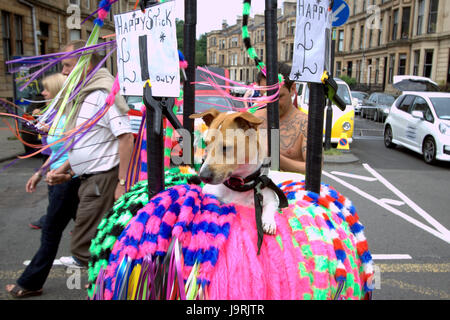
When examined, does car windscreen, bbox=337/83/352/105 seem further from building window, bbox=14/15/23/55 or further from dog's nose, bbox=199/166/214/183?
building window, bbox=14/15/23/55

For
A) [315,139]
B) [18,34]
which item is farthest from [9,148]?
[18,34]

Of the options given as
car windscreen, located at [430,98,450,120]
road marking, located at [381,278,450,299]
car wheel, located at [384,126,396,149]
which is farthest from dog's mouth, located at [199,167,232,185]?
car wheel, located at [384,126,396,149]

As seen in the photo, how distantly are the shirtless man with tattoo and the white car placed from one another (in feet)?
25.4

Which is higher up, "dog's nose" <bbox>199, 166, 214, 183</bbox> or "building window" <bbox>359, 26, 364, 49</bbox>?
"building window" <bbox>359, 26, 364, 49</bbox>

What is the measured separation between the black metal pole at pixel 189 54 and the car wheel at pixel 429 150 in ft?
30.1

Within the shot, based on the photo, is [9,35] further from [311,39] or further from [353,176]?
[311,39]

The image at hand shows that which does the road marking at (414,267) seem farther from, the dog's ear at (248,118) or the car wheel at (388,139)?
the car wheel at (388,139)

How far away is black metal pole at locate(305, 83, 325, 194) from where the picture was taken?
182cm

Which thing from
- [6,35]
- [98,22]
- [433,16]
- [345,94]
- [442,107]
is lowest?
[442,107]

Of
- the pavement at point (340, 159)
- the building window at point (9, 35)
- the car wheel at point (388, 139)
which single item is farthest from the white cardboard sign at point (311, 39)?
the building window at point (9, 35)

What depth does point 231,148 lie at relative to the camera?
1.46 metres

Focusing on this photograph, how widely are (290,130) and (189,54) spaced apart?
47.5 inches

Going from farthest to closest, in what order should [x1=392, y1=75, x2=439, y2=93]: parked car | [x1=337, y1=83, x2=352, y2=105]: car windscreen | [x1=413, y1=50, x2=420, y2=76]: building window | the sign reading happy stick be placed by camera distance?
[x1=413, y1=50, x2=420, y2=76]: building window → [x1=392, y1=75, x2=439, y2=93]: parked car → [x1=337, y1=83, x2=352, y2=105]: car windscreen → the sign reading happy stick

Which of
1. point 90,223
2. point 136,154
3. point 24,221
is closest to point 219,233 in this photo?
point 136,154
